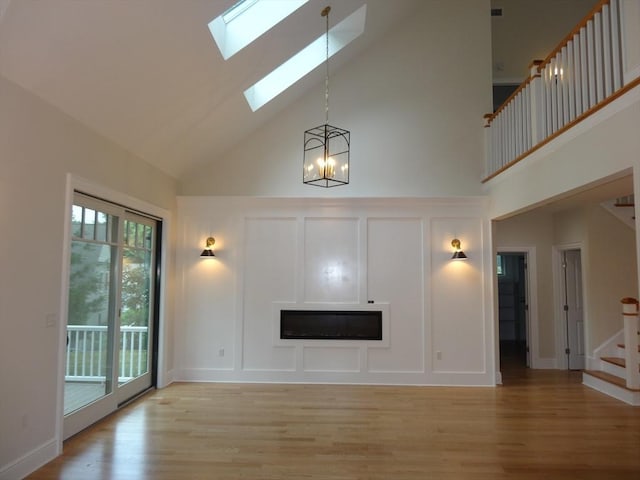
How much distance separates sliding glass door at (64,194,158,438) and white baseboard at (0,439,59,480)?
350 millimetres

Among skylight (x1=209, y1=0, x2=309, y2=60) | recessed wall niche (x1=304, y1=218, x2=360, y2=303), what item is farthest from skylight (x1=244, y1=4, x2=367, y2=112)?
recessed wall niche (x1=304, y1=218, x2=360, y2=303)

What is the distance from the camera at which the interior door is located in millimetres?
6527

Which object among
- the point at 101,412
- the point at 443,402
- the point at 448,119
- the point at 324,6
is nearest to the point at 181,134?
the point at 324,6

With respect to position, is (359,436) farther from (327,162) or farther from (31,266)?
(31,266)

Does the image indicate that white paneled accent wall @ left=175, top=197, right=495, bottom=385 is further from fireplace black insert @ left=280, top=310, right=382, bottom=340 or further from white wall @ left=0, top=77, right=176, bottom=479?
white wall @ left=0, top=77, right=176, bottom=479

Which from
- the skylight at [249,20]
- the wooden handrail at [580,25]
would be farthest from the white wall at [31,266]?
the wooden handrail at [580,25]

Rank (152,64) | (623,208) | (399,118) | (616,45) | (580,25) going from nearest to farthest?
(616,45) < (580,25) < (152,64) < (399,118) < (623,208)

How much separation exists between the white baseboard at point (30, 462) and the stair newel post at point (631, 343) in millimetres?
6221

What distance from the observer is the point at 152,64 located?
3443mm

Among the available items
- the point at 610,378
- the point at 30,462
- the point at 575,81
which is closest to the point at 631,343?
the point at 610,378

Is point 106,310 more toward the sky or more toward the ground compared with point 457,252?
more toward the ground

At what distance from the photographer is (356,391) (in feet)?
17.2

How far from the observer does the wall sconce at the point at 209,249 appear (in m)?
5.61

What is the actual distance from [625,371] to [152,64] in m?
6.64
